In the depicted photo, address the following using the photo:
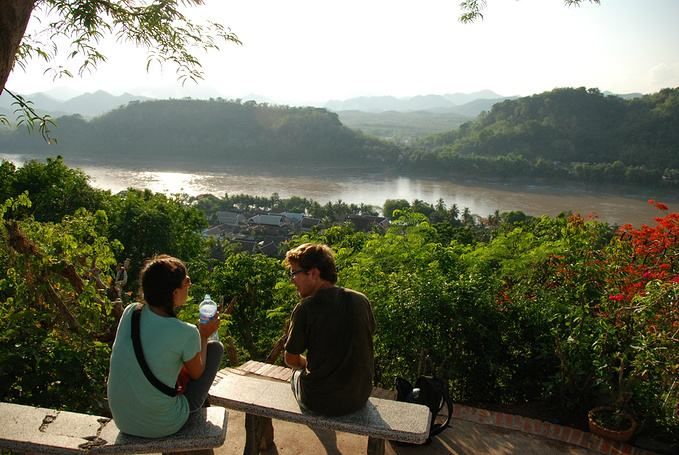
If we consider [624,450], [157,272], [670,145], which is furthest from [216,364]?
[670,145]

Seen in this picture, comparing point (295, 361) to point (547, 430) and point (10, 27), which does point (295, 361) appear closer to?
point (10, 27)

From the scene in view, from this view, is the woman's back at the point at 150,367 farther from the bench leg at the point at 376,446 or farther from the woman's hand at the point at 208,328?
the bench leg at the point at 376,446

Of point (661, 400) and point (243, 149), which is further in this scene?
point (243, 149)

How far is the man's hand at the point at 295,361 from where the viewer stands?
218 cm

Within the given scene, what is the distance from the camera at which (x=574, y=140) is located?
206ft

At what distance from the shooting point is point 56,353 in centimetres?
251

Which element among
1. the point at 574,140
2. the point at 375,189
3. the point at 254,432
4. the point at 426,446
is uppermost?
the point at 574,140

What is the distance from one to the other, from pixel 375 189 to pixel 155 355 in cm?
4729

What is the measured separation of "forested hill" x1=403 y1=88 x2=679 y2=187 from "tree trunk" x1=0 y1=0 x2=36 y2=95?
51.3 metres

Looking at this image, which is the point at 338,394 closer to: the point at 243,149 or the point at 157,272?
the point at 157,272

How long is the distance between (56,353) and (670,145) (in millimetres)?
62113

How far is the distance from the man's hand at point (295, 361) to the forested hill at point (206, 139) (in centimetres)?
6114

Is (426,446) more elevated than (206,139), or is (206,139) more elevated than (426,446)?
(206,139)

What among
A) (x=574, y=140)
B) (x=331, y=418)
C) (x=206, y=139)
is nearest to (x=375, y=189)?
(x=574, y=140)
